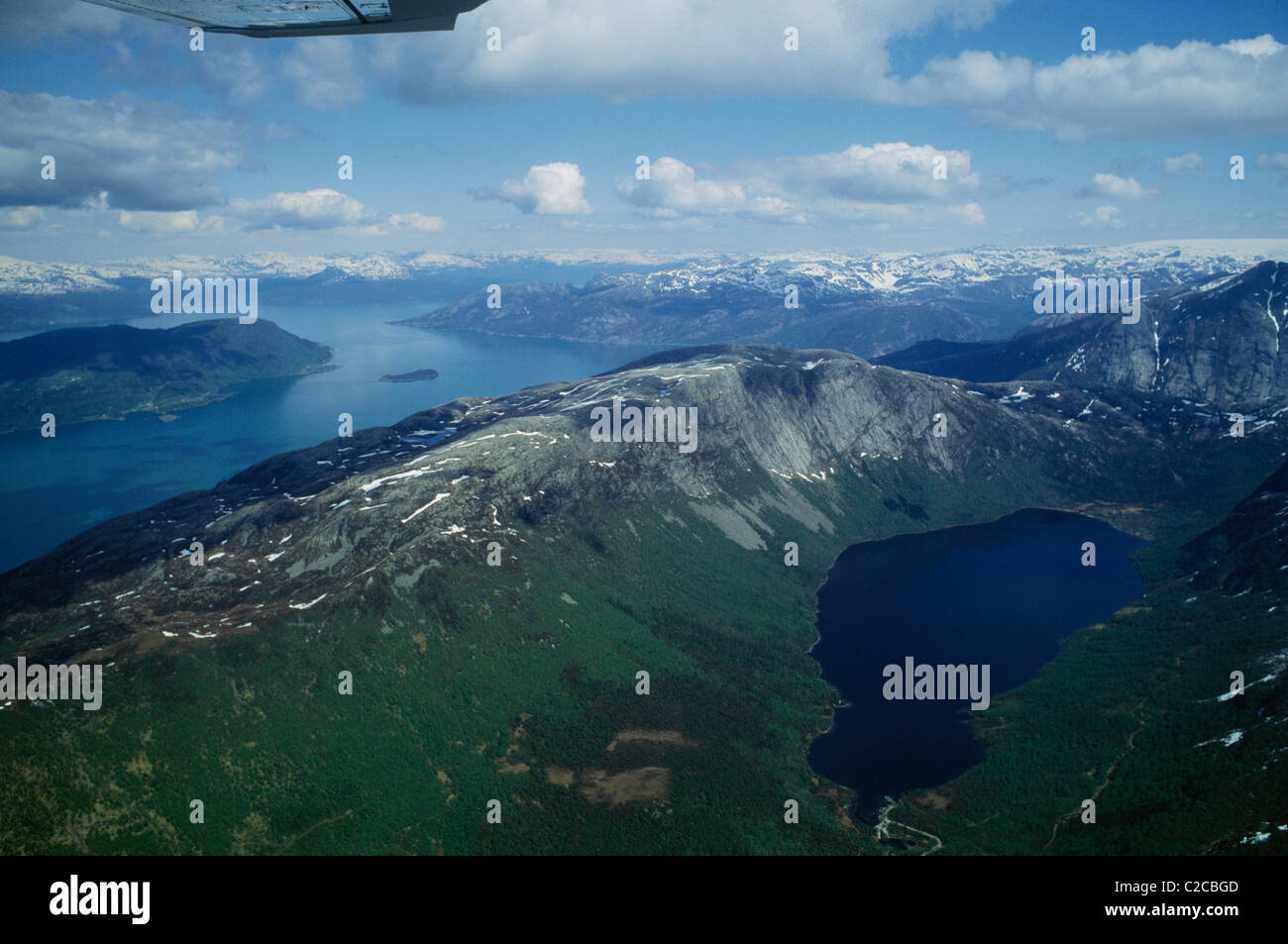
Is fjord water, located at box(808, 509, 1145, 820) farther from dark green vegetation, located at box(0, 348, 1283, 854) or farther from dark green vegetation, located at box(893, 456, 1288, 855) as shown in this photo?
dark green vegetation, located at box(893, 456, 1288, 855)

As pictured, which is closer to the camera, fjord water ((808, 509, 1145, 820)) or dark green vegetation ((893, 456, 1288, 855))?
dark green vegetation ((893, 456, 1288, 855))

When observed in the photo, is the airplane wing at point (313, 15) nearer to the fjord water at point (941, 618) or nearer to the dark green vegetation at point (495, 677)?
the dark green vegetation at point (495, 677)

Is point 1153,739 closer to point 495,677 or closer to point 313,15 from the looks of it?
point 495,677

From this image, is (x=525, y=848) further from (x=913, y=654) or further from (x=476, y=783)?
(x=913, y=654)

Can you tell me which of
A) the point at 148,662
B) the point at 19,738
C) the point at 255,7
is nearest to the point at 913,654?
the point at 148,662

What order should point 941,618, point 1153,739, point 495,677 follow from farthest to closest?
point 941,618
point 495,677
point 1153,739

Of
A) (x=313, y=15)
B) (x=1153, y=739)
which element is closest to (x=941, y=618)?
(x=1153, y=739)

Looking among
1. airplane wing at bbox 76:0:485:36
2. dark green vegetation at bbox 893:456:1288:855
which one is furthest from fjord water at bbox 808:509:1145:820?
airplane wing at bbox 76:0:485:36
